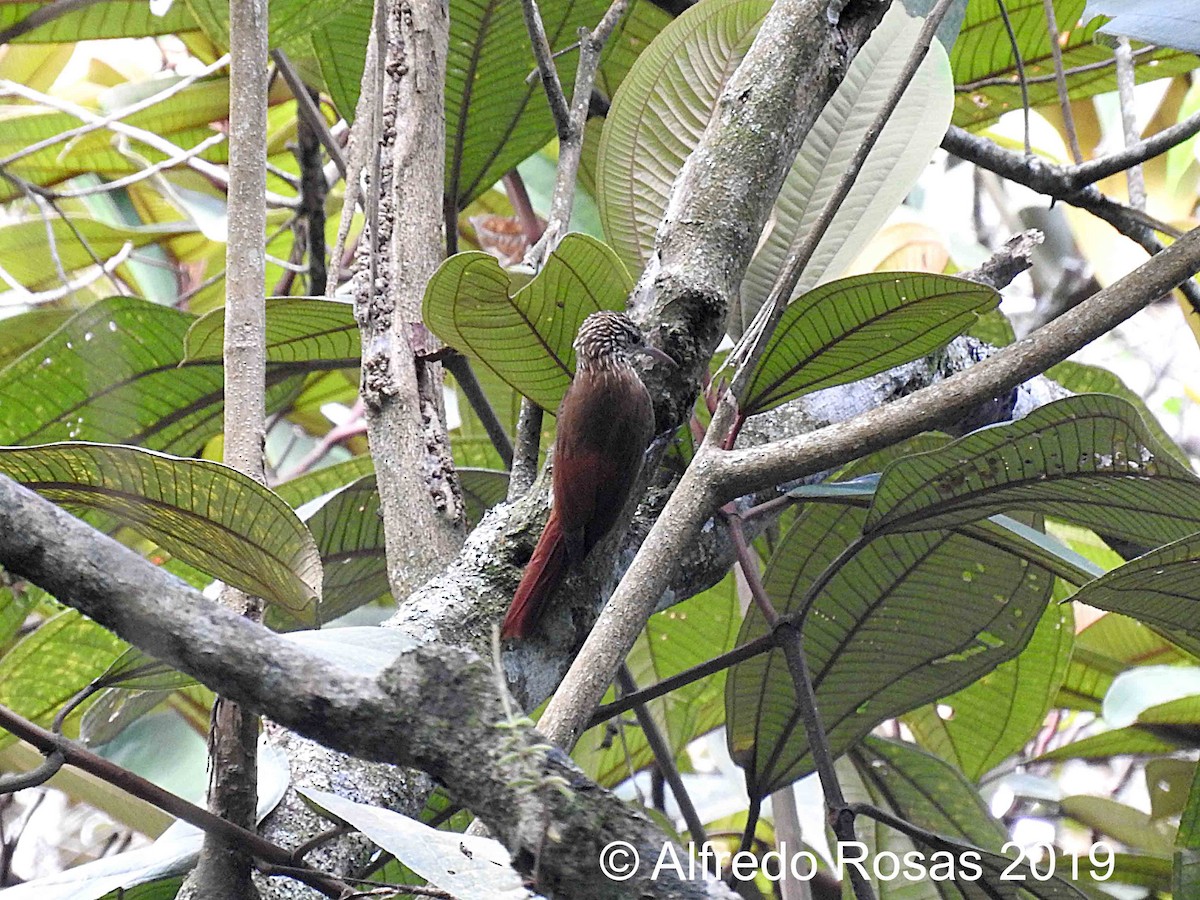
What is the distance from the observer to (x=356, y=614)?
1748mm

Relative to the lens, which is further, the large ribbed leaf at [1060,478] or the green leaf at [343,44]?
the green leaf at [343,44]

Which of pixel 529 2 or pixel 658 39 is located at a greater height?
pixel 658 39

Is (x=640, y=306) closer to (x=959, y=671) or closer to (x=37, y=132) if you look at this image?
(x=959, y=671)

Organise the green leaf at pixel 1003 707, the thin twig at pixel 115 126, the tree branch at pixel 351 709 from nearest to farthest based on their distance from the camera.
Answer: the tree branch at pixel 351 709 < the green leaf at pixel 1003 707 < the thin twig at pixel 115 126

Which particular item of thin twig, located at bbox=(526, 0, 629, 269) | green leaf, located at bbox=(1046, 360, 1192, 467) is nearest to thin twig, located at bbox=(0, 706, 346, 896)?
thin twig, located at bbox=(526, 0, 629, 269)

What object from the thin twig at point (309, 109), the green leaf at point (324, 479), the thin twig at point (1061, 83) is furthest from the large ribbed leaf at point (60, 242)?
the thin twig at point (1061, 83)

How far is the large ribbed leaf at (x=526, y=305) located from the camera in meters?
1.01

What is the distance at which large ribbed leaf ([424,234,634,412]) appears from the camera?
1010 millimetres

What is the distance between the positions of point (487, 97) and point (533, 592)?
80cm

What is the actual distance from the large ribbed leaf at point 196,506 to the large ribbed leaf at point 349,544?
0.36 meters

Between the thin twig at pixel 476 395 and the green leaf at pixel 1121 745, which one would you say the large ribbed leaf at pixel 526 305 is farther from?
the green leaf at pixel 1121 745

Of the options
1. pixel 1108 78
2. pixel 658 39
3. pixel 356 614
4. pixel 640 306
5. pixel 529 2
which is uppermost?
pixel 1108 78

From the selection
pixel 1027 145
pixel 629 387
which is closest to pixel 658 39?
pixel 1027 145

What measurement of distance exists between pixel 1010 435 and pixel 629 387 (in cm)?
34
